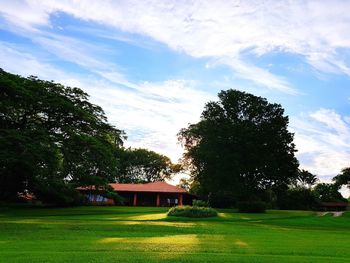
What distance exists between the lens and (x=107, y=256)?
12.5 metres

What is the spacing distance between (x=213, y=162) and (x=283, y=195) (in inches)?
709

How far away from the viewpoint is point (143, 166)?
102m

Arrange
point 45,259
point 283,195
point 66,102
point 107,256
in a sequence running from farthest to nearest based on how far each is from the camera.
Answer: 1. point 283,195
2. point 66,102
3. point 107,256
4. point 45,259

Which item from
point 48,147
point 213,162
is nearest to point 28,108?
point 48,147

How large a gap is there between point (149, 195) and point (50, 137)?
38.2 m

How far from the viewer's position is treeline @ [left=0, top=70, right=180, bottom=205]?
32875 millimetres

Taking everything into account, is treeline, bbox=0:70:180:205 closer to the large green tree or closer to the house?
the large green tree

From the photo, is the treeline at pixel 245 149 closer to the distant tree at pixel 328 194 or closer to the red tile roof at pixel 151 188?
the red tile roof at pixel 151 188

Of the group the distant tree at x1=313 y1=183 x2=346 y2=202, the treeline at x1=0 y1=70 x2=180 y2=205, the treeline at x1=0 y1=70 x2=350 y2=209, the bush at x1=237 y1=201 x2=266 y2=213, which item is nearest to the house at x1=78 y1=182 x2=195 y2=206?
the treeline at x1=0 y1=70 x2=350 y2=209

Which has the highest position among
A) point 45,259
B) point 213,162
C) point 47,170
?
point 213,162

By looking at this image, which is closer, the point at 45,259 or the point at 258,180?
the point at 45,259

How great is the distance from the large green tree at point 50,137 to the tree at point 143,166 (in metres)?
53.6

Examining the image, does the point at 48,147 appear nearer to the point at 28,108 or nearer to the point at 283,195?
the point at 28,108

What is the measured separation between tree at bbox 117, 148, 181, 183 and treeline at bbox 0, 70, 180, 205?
5140 centimetres
